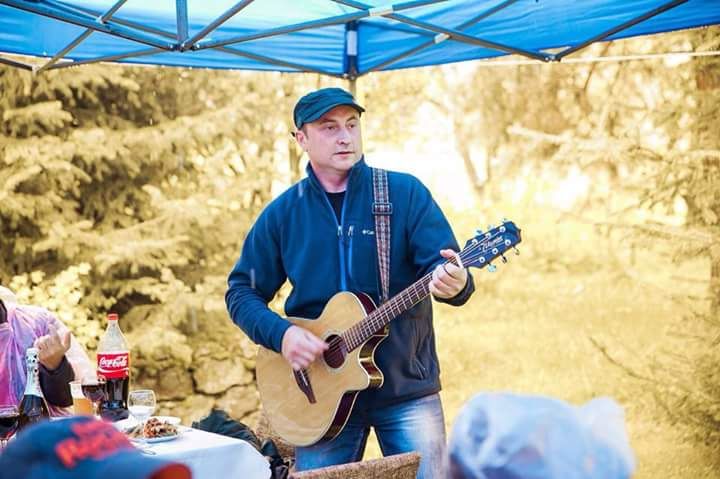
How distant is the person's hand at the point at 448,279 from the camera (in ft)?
9.85

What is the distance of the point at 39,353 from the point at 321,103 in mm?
1344

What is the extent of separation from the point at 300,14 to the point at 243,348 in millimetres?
4282

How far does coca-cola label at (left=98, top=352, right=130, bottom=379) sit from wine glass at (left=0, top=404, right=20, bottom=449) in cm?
35

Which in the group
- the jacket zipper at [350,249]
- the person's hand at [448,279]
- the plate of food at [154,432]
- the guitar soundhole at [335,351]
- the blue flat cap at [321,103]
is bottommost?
the plate of food at [154,432]

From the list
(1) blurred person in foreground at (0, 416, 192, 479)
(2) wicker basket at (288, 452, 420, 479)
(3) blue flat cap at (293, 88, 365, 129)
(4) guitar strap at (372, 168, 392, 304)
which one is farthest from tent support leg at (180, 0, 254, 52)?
(1) blurred person in foreground at (0, 416, 192, 479)

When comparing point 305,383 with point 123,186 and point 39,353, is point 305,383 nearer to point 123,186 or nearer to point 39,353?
point 39,353

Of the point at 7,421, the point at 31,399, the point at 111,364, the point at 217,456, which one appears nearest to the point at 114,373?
the point at 111,364

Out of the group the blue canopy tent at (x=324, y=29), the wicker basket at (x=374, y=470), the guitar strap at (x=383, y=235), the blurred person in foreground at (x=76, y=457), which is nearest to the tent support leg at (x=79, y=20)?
the blue canopy tent at (x=324, y=29)

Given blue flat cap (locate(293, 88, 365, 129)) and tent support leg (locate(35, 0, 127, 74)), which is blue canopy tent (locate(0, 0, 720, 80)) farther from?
blue flat cap (locate(293, 88, 365, 129))

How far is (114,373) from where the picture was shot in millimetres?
3064

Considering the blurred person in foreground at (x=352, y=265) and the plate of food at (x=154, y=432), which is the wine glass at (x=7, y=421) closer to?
the plate of food at (x=154, y=432)

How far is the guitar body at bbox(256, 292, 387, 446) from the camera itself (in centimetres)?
327

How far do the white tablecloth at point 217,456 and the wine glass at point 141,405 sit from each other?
0.21 metres

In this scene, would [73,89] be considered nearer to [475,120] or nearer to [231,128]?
[231,128]
